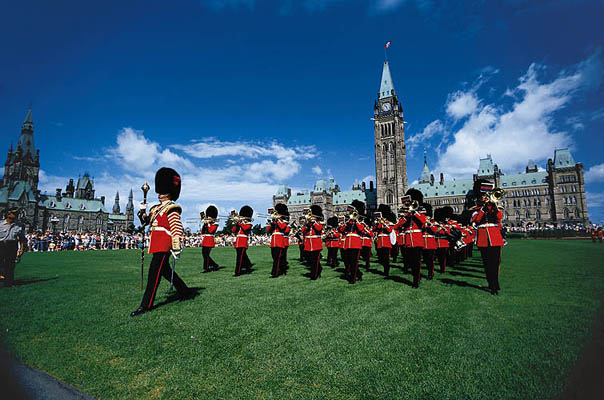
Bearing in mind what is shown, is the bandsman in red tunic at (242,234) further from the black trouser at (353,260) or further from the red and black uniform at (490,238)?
the red and black uniform at (490,238)

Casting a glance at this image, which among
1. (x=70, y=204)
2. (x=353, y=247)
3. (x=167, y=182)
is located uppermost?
(x=70, y=204)

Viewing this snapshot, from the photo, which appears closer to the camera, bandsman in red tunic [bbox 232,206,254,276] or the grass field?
the grass field

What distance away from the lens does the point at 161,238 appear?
24.1 ft

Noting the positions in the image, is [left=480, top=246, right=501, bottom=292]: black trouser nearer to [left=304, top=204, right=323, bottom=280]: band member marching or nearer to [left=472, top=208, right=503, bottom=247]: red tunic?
[left=472, top=208, right=503, bottom=247]: red tunic

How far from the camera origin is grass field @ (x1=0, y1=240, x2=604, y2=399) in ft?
11.9

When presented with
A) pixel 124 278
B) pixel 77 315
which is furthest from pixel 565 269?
pixel 124 278

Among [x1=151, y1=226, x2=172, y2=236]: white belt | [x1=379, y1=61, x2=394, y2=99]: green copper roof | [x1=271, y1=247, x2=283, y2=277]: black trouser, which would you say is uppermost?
[x1=379, y1=61, x2=394, y2=99]: green copper roof

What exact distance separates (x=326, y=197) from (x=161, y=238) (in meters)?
109

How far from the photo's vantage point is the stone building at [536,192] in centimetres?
8575

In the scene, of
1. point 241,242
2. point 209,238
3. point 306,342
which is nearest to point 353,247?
point 241,242

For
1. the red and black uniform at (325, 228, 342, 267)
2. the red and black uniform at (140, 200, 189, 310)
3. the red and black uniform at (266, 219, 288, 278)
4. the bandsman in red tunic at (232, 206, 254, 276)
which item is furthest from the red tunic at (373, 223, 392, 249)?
the red and black uniform at (140, 200, 189, 310)

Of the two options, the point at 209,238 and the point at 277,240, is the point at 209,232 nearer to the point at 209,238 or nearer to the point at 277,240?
the point at 209,238

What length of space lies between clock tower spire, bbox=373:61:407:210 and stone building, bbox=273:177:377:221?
42.1 ft

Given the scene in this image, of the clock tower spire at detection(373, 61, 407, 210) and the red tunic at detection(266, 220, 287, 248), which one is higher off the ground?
the clock tower spire at detection(373, 61, 407, 210)
